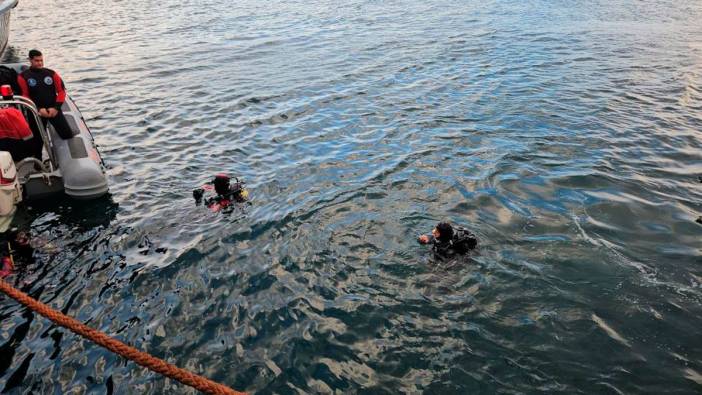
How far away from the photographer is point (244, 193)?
9.23 meters

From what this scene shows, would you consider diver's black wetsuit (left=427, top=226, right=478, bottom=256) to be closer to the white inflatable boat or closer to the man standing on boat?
the white inflatable boat

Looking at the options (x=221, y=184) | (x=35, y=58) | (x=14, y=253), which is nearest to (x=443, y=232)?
(x=221, y=184)

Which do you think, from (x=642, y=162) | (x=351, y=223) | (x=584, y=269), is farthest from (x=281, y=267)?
(x=642, y=162)

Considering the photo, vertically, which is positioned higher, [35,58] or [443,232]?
[35,58]

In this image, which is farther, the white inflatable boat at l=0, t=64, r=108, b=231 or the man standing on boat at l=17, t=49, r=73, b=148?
the man standing on boat at l=17, t=49, r=73, b=148

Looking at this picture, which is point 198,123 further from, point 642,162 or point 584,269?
point 642,162

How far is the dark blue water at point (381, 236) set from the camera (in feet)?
19.4

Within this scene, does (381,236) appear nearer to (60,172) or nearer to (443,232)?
(443,232)

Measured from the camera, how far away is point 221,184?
8906 millimetres

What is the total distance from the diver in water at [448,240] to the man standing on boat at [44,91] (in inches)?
299

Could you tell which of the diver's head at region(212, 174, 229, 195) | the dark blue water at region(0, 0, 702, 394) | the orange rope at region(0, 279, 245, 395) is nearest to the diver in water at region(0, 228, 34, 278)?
the dark blue water at region(0, 0, 702, 394)

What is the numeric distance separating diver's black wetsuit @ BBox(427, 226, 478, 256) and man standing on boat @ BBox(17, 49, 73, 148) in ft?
25.4

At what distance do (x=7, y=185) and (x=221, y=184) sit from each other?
358 cm

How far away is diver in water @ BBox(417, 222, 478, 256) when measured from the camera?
724 centimetres
